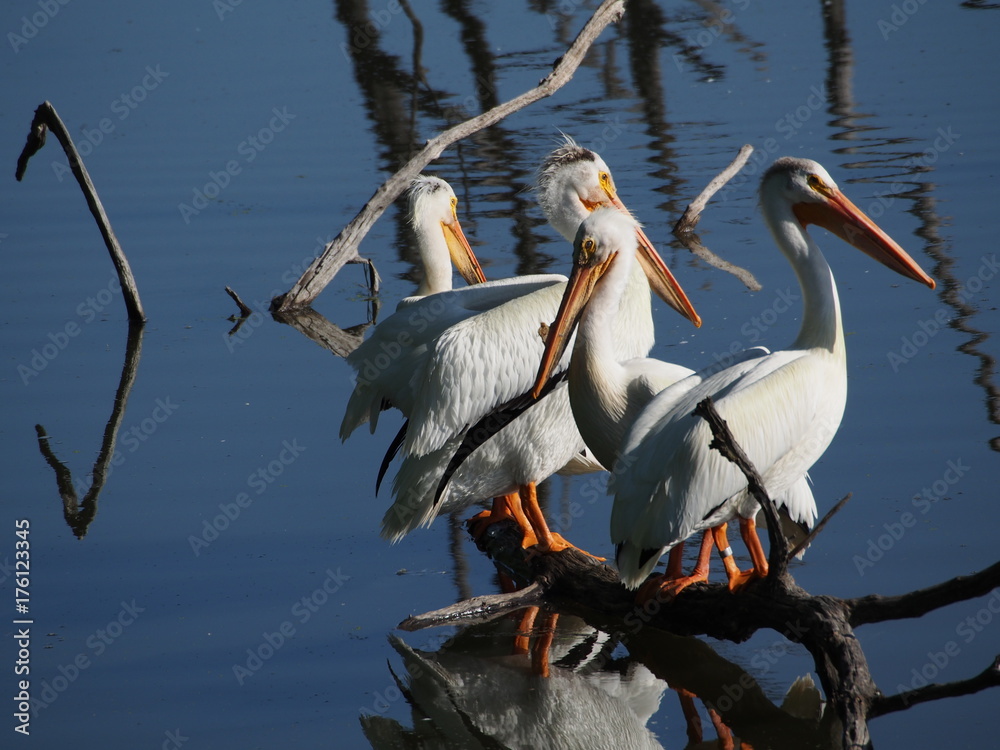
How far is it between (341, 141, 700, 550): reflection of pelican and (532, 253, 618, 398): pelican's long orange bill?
1.67 feet

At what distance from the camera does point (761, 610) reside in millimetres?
3953

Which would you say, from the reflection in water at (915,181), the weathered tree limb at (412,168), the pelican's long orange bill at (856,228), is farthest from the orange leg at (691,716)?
the weathered tree limb at (412,168)

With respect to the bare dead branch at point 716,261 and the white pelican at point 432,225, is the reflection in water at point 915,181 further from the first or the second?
the white pelican at point 432,225

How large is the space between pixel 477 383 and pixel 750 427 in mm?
→ 1263

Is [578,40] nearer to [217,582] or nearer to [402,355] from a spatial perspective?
[402,355]

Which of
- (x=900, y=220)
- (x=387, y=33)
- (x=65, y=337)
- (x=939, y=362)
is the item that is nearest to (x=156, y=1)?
(x=387, y=33)

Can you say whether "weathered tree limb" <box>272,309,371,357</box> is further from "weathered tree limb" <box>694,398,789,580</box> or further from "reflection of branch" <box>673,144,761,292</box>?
"weathered tree limb" <box>694,398,789,580</box>

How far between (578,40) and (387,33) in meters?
10.0

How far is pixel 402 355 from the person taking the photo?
517cm

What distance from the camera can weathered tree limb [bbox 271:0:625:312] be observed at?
7980 mm

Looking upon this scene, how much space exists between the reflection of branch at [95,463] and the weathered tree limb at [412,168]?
119 cm

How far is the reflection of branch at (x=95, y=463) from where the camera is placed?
580cm

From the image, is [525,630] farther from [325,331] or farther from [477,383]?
[325,331]

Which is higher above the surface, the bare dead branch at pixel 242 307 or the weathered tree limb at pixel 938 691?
the weathered tree limb at pixel 938 691
